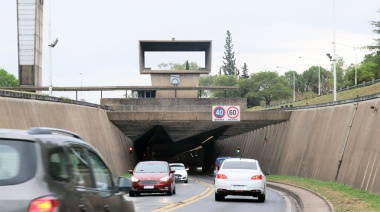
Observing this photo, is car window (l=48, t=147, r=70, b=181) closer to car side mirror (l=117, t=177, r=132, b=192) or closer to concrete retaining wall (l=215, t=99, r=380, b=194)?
car side mirror (l=117, t=177, r=132, b=192)

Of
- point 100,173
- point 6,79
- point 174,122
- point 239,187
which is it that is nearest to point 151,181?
point 239,187

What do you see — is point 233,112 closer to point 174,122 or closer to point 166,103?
point 174,122

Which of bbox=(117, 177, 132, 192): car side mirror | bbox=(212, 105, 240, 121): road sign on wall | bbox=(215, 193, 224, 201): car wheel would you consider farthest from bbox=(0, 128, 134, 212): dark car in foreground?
bbox=(212, 105, 240, 121): road sign on wall

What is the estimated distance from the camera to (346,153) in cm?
3953

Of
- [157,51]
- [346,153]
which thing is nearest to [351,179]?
[346,153]

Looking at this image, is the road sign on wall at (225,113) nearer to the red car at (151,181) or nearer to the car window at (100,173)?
the red car at (151,181)

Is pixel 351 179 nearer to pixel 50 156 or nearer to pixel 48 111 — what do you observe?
pixel 48 111

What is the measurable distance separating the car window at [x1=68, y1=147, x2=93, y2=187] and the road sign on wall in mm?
54556

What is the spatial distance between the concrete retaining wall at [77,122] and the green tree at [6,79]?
382 ft

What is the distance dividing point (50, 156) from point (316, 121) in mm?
44872

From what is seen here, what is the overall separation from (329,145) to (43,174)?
39.2 m

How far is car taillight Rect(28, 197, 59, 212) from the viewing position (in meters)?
6.82

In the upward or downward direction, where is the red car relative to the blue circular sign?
downward

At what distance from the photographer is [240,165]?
28.2 meters
